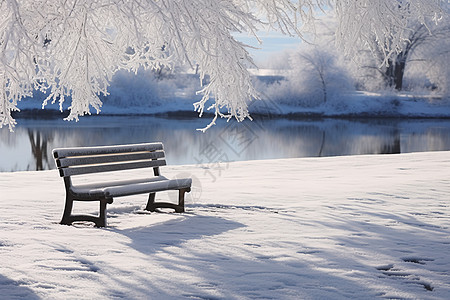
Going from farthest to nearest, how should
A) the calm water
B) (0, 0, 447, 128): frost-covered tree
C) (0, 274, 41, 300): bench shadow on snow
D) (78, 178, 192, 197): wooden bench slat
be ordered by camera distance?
the calm water → (78, 178, 192, 197): wooden bench slat → (0, 0, 447, 128): frost-covered tree → (0, 274, 41, 300): bench shadow on snow

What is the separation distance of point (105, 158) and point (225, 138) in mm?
22400

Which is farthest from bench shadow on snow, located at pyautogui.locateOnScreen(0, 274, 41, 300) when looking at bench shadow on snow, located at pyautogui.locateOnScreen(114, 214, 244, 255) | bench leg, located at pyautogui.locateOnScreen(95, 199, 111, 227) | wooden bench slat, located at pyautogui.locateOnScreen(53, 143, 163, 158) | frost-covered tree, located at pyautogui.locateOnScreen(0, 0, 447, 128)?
wooden bench slat, located at pyautogui.locateOnScreen(53, 143, 163, 158)

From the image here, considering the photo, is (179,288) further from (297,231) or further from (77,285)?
(297,231)

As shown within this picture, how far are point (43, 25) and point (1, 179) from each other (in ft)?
16.6

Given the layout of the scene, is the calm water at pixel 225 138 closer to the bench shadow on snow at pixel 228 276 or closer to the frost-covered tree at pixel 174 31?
the frost-covered tree at pixel 174 31

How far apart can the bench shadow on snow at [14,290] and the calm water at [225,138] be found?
46.8 ft

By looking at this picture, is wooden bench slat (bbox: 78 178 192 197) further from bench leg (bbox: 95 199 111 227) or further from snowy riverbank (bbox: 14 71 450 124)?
snowy riverbank (bbox: 14 71 450 124)

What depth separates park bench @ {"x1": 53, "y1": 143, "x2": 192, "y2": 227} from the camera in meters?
5.97

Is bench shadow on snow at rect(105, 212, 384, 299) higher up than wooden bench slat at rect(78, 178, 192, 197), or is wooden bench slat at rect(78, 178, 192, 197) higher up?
wooden bench slat at rect(78, 178, 192, 197)

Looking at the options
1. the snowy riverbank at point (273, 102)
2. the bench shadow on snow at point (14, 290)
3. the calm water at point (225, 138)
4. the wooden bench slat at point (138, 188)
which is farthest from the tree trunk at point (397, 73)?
the bench shadow on snow at point (14, 290)

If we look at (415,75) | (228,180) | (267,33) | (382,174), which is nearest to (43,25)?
(267,33)

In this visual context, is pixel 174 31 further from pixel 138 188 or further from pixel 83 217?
pixel 83 217

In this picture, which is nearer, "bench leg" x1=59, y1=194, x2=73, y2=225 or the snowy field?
the snowy field

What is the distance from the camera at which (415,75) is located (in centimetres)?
4106
